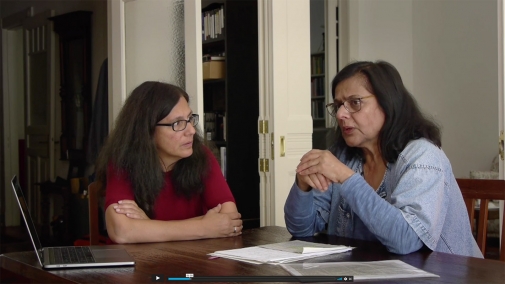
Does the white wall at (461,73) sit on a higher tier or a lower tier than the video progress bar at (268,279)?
higher

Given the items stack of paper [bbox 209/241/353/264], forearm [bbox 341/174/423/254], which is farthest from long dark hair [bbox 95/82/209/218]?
forearm [bbox 341/174/423/254]

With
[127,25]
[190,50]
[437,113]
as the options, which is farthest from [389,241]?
[437,113]

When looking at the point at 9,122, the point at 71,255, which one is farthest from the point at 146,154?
the point at 9,122

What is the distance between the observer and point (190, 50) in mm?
3553

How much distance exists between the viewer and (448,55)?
6.57 m

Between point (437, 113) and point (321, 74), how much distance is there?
1.25 m

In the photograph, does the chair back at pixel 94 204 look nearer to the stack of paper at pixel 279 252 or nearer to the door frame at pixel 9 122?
the stack of paper at pixel 279 252

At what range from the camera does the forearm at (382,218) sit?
1767mm

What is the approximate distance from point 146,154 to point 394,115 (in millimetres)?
857

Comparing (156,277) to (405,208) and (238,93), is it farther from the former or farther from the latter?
(238,93)

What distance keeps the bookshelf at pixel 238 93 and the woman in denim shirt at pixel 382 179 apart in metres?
3.06

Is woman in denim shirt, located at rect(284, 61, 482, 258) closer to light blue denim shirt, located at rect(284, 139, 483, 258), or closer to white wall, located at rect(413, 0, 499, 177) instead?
light blue denim shirt, located at rect(284, 139, 483, 258)

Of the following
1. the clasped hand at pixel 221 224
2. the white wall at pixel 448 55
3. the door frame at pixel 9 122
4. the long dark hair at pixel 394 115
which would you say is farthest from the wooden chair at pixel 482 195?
the door frame at pixel 9 122

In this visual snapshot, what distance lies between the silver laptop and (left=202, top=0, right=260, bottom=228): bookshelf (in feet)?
11.2
